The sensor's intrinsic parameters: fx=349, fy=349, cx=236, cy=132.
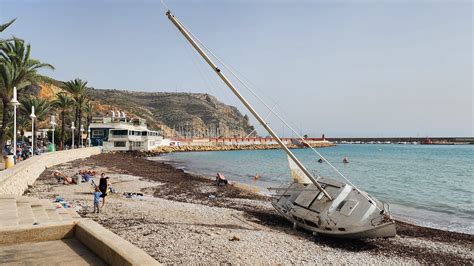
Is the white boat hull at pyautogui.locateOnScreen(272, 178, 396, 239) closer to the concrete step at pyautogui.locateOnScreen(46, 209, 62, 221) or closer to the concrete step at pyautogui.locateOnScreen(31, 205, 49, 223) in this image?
the concrete step at pyautogui.locateOnScreen(46, 209, 62, 221)

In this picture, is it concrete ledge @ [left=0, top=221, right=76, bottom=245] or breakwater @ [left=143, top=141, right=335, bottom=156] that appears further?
breakwater @ [left=143, top=141, right=335, bottom=156]

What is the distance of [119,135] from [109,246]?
8219 centimetres

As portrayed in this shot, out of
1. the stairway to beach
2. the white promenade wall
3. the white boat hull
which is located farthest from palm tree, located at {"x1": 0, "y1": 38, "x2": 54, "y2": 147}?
the white boat hull

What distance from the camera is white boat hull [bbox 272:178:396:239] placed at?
1558 cm

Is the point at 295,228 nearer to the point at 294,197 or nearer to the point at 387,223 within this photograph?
the point at 294,197

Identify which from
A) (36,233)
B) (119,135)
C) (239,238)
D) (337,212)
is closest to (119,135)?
(119,135)

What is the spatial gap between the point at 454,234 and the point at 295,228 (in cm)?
940

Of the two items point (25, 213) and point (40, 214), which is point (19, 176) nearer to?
point (40, 214)

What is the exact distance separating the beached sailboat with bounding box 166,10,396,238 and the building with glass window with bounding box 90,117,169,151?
70.6 m

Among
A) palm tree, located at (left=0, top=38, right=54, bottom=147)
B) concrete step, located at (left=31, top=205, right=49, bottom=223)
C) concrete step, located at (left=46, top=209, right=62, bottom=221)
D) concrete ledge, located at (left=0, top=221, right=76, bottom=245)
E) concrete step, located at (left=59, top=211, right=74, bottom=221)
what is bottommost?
concrete step, located at (left=59, top=211, right=74, bottom=221)

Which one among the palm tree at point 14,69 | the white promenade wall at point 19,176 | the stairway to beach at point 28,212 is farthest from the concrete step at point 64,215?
the palm tree at point 14,69

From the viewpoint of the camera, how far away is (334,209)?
680 inches

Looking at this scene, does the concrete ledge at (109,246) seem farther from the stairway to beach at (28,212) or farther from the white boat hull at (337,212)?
the white boat hull at (337,212)

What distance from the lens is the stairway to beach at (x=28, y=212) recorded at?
1179 cm
